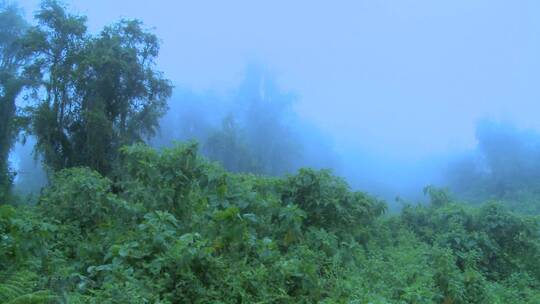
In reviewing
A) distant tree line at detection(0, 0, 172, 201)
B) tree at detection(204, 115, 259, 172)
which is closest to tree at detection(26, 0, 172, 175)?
distant tree line at detection(0, 0, 172, 201)

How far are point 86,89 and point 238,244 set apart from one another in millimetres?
15272

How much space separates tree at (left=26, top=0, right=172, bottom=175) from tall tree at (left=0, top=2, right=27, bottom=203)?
54.3 inches

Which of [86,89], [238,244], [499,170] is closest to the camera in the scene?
[238,244]

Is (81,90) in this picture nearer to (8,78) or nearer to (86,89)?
(86,89)

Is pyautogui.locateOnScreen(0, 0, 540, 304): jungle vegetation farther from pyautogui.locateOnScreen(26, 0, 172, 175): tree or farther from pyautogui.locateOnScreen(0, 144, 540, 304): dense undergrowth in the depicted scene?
pyautogui.locateOnScreen(26, 0, 172, 175): tree

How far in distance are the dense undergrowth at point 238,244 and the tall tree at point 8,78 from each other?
14.0 m

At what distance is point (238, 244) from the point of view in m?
5.00

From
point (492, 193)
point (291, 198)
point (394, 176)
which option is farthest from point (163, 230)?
point (394, 176)

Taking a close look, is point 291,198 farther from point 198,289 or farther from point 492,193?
point 492,193

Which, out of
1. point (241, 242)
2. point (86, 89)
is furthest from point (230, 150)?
point (241, 242)

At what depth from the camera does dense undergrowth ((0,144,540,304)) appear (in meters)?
4.05

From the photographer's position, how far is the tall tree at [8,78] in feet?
62.9

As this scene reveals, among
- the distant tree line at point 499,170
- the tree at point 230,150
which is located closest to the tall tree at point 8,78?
the tree at point 230,150

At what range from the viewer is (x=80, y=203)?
6465 millimetres
